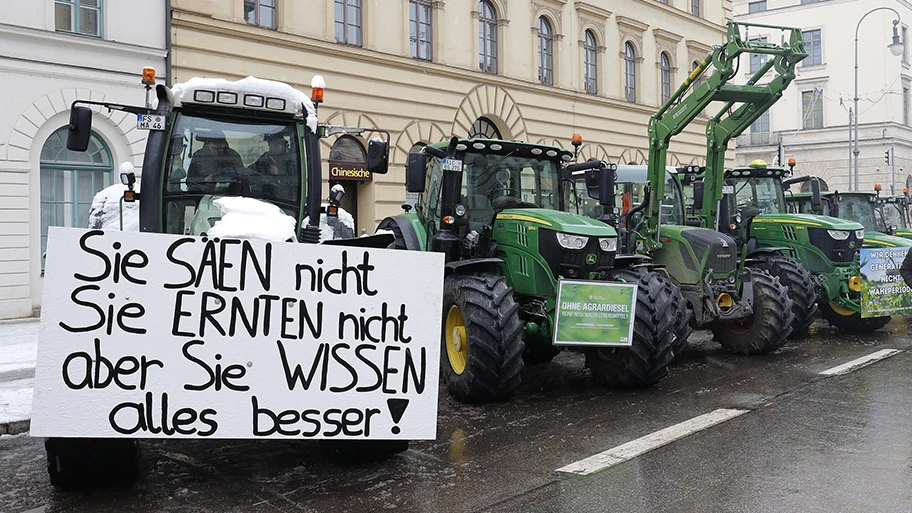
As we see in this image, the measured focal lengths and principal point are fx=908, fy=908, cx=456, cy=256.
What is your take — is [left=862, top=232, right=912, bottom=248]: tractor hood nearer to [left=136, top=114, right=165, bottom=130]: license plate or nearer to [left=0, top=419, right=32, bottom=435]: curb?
[left=136, top=114, right=165, bottom=130]: license plate

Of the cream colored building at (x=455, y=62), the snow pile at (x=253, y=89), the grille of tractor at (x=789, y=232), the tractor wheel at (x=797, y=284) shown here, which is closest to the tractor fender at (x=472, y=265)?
the snow pile at (x=253, y=89)

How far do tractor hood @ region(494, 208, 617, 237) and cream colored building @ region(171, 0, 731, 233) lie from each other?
948 cm

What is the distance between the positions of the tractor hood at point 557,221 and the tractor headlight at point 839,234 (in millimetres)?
5450

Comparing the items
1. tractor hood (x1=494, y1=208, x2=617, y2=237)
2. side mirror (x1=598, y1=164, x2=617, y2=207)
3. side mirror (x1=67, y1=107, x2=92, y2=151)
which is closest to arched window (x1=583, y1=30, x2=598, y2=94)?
side mirror (x1=598, y1=164, x2=617, y2=207)

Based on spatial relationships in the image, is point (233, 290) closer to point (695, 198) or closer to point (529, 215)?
point (529, 215)

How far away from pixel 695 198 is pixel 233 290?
8.32m

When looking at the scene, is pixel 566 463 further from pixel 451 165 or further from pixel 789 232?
pixel 789 232

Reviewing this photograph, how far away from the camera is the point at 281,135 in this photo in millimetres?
7137

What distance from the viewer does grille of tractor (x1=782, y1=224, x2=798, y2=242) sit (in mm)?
12664

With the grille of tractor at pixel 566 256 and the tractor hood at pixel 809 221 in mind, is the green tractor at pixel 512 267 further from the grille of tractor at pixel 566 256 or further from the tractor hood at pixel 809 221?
the tractor hood at pixel 809 221

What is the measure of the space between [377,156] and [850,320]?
350 inches

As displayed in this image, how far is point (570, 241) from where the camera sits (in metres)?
8.09

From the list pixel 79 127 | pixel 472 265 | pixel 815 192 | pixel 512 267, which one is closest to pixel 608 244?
pixel 512 267

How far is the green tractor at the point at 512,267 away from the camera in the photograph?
769 cm
